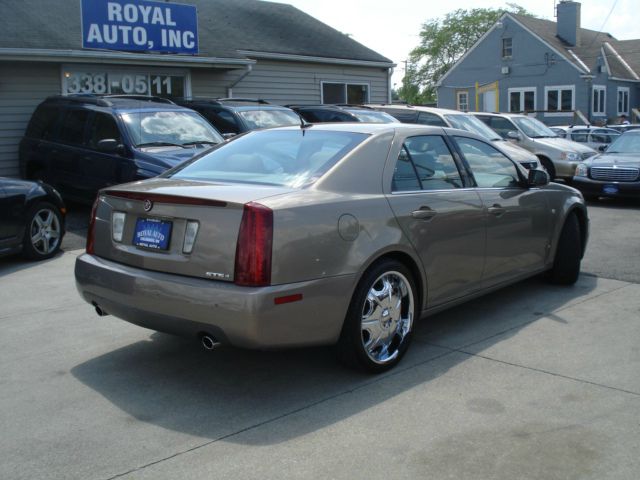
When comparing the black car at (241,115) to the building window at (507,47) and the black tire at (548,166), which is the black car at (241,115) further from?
the building window at (507,47)

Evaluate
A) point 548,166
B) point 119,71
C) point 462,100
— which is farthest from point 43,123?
point 462,100

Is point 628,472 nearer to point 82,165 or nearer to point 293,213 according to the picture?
point 293,213

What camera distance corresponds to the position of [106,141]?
9.49m

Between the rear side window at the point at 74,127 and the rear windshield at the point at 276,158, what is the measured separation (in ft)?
19.8

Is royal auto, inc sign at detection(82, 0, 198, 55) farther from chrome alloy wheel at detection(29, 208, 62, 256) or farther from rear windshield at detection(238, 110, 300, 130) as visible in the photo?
chrome alloy wheel at detection(29, 208, 62, 256)

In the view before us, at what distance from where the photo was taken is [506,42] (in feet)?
147

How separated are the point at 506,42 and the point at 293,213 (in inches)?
1732

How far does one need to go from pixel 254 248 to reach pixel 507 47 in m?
44.1

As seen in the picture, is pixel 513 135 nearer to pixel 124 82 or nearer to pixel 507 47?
pixel 124 82

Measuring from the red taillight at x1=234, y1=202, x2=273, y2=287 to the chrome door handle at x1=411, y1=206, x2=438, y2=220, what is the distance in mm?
1218

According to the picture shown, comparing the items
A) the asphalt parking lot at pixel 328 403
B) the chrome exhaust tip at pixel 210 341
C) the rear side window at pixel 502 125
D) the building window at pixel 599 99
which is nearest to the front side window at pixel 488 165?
the asphalt parking lot at pixel 328 403

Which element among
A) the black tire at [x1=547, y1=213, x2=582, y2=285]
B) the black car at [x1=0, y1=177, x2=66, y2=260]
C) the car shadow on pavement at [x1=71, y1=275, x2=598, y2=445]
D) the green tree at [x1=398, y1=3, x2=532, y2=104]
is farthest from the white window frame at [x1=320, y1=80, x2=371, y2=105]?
the green tree at [x1=398, y1=3, x2=532, y2=104]

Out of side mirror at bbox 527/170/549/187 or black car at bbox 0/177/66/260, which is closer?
side mirror at bbox 527/170/549/187

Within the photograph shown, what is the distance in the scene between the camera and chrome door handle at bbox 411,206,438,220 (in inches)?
189
